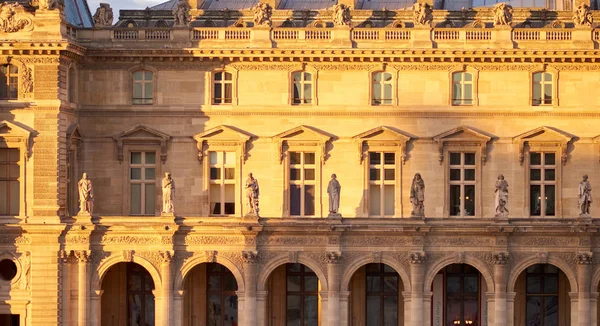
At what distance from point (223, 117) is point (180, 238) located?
7152 mm

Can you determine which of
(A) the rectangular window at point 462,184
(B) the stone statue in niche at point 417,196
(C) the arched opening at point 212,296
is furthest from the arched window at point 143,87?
(A) the rectangular window at point 462,184

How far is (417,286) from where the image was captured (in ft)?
273

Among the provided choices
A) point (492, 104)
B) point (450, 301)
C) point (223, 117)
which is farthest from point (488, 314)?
point (223, 117)

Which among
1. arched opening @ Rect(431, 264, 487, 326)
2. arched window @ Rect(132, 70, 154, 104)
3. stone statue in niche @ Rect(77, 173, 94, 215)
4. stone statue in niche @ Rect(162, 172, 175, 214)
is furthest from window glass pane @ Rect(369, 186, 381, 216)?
stone statue in niche @ Rect(77, 173, 94, 215)

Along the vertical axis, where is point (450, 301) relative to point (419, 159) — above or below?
A: below

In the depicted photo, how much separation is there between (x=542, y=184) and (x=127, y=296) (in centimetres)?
2024

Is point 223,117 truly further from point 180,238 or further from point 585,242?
point 585,242

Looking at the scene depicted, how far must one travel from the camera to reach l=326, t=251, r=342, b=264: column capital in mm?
82875

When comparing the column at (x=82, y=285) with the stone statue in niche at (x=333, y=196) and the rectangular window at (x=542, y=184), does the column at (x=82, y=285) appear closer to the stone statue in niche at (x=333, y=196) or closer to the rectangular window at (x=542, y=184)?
the stone statue in niche at (x=333, y=196)

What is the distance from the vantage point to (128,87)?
87.5 meters

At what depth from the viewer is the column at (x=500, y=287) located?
271 feet

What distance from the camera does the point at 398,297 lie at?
8762 cm

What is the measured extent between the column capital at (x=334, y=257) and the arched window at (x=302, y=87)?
839 centimetres

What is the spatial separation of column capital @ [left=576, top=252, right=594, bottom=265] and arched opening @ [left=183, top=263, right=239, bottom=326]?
643 inches
